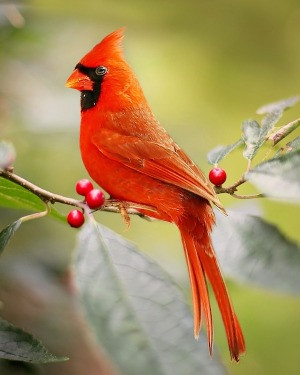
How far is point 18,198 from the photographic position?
0.92 meters

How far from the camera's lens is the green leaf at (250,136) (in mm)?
926

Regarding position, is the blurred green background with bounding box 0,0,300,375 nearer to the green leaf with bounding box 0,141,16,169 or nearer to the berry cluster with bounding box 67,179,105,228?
the berry cluster with bounding box 67,179,105,228

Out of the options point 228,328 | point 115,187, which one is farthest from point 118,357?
point 115,187

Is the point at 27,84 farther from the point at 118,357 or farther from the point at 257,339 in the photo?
the point at 118,357

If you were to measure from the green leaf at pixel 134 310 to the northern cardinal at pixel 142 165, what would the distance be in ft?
0.29

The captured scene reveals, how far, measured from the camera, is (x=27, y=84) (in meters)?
2.03

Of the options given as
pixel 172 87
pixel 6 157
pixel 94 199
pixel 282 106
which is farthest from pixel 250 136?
pixel 172 87

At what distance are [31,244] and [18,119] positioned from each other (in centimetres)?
38

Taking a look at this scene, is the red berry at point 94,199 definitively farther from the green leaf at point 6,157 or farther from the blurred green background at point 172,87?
the blurred green background at point 172,87

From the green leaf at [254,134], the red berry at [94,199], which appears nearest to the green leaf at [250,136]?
the green leaf at [254,134]

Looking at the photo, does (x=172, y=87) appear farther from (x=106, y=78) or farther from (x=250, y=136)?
(x=250, y=136)

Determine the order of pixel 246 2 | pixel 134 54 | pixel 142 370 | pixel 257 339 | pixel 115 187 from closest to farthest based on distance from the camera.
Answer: pixel 142 370 → pixel 115 187 → pixel 257 339 → pixel 134 54 → pixel 246 2

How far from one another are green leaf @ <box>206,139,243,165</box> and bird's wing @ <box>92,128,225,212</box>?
0.03m

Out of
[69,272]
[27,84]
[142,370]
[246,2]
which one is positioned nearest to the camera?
[142,370]
